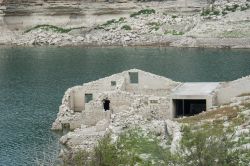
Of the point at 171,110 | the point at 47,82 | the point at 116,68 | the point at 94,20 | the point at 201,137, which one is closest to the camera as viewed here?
the point at 201,137

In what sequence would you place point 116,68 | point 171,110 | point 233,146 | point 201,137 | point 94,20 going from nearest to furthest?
point 201,137, point 233,146, point 171,110, point 116,68, point 94,20

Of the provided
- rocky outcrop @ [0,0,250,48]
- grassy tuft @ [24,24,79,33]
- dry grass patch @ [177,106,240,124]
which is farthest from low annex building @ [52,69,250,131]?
grassy tuft @ [24,24,79,33]

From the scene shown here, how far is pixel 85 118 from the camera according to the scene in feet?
164

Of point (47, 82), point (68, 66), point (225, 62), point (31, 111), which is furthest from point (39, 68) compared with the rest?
point (31, 111)

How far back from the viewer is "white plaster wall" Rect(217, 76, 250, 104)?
46.2m

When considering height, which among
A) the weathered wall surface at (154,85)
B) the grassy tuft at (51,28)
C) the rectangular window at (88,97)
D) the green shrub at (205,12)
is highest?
the weathered wall surface at (154,85)

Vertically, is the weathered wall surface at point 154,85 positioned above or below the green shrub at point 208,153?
below

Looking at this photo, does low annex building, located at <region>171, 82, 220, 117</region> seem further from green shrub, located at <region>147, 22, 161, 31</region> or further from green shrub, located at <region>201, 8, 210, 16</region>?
green shrub, located at <region>201, 8, 210, 16</region>

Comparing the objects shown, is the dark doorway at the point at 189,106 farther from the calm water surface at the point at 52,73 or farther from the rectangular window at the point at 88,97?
the rectangular window at the point at 88,97

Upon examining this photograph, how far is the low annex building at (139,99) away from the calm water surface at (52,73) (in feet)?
7.70

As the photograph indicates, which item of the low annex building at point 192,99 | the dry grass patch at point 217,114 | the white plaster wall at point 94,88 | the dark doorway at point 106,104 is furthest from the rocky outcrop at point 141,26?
the dry grass patch at point 217,114

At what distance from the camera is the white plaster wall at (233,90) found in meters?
46.2

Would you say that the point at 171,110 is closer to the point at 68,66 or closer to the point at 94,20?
the point at 68,66

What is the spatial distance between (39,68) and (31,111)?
120ft
